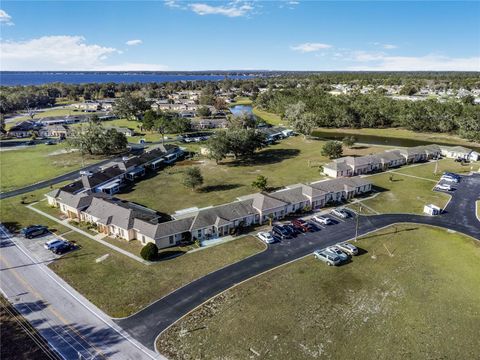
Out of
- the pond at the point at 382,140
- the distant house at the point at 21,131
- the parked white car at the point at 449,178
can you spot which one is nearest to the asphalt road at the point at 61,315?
the parked white car at the point at 449,178

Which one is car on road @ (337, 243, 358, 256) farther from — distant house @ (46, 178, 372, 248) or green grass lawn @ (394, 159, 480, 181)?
green grass lawn @ (394, 159, 480, 181)

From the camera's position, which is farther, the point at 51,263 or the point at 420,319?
the point at 51,263

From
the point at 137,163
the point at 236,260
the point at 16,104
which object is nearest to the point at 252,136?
the point at 137,163

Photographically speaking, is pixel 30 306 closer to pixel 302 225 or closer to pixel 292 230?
pixel 292 230

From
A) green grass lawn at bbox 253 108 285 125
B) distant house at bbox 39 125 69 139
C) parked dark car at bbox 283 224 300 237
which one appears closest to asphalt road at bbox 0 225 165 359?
parked dark car at bbox 283 224 300 237

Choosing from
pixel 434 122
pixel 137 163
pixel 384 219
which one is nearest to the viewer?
pixel 384 219

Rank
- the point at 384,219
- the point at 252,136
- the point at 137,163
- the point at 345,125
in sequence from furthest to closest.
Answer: the point at 345,125, the point at 252,136, the point at 137,163, the point at 384,219

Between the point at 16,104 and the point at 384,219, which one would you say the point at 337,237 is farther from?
the point at 16,104
